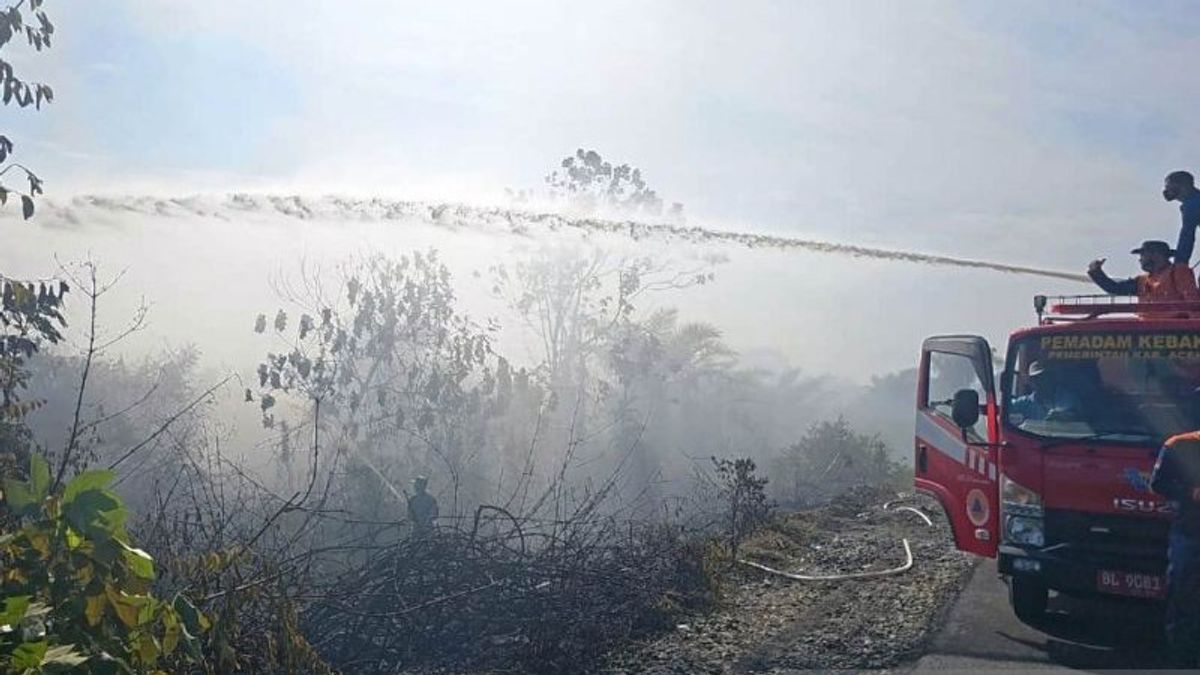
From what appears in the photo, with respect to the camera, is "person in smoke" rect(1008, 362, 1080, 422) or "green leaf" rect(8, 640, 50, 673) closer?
"green leaf" rect(8, 640, 50, 673)

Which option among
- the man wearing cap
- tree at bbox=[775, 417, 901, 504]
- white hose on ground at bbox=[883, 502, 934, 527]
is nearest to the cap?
the man wearing cap

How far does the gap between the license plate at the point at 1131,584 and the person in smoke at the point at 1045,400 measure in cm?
122

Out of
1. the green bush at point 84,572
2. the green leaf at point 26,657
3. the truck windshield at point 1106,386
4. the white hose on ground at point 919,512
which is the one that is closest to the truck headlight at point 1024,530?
the truck windshield at point 1106,386

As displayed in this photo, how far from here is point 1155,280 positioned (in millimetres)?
9266

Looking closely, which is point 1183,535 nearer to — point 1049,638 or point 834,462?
point 1049,638

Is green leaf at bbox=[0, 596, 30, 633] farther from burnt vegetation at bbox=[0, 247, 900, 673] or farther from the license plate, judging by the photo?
the license plate

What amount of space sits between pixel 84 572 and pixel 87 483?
0.35m

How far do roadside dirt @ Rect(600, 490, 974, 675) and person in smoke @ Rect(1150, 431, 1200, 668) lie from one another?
1587 millimetres

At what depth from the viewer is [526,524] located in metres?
9.65

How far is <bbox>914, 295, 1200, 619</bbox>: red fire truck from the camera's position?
7422 millimetres

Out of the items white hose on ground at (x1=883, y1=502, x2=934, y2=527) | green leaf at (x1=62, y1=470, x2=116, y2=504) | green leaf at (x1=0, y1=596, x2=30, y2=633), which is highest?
green leaf at (x1=62, y1=470, x2=116, y2=504)

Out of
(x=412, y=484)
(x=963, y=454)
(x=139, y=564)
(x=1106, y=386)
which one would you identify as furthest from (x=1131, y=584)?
(x=412, y=484)

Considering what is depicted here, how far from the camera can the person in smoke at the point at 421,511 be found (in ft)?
28.3

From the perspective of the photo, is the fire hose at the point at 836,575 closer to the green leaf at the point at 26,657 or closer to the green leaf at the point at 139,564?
the green leaf at the point at 139,564
